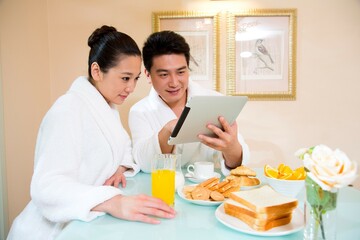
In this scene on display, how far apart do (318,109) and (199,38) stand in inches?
46.9

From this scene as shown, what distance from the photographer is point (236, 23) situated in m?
2.52

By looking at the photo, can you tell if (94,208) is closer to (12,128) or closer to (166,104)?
(166,104)

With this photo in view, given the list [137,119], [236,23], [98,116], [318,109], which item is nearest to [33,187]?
[98,116]

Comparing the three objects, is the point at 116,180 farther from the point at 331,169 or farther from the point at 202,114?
the point at 331,169

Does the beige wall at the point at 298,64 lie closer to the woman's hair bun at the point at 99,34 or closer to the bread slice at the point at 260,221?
the woman's hair bun at the point at 99,34

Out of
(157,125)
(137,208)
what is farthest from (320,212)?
(157,125)

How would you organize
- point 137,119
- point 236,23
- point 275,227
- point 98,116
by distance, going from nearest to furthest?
point 275,227 → point 98,116 → point 137,119 → point 236,23

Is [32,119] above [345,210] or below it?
above

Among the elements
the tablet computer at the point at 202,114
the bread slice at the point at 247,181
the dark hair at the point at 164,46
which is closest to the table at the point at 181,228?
Answer: the bread slice at the point at 247,181

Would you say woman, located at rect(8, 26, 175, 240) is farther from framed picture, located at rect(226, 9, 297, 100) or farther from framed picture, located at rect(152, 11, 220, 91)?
framed picture, located at rect(226, 9, 297, 100)

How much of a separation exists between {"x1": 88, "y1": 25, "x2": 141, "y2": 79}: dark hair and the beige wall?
121 cm

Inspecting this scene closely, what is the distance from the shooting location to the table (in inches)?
31.0

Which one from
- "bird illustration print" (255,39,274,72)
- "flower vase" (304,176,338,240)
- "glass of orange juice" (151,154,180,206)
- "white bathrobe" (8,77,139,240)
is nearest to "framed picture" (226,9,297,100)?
"bird illustration print" (255,39,274,72)

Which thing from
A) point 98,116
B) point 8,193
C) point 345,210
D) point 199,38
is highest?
point 199,38
